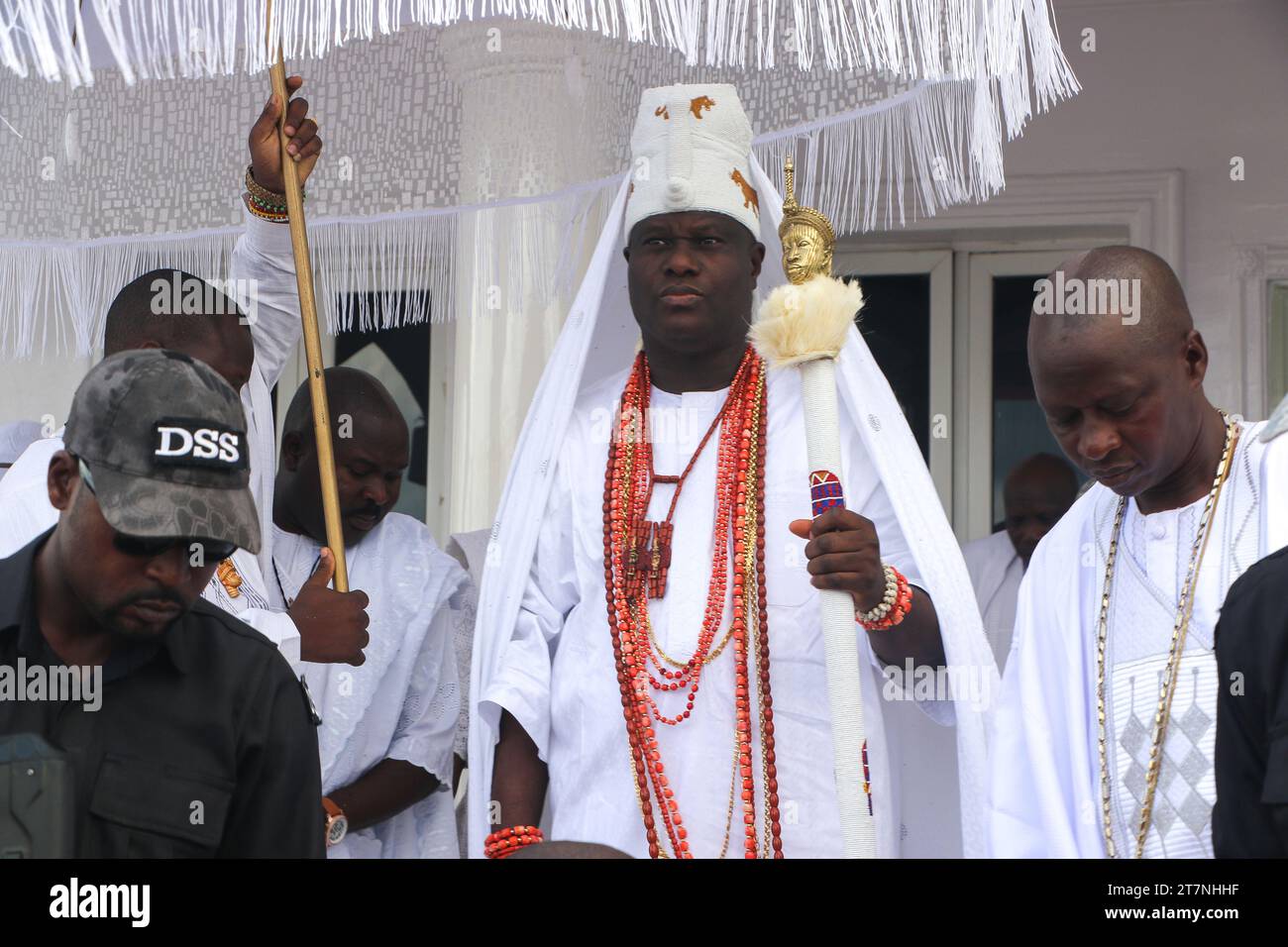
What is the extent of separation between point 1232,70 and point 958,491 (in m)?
1.75

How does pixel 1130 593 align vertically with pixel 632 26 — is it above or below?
below

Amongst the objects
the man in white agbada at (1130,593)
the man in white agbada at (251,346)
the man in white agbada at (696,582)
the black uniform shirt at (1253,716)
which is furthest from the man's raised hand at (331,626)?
the black uniform shirt at (1253,716)

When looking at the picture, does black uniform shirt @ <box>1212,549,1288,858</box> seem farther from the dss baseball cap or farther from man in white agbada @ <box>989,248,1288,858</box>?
the dss baseball cap

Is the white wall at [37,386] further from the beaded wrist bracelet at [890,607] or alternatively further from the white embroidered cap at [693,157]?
the beaded wrist bracelet at [890,607]

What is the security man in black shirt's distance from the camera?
8.48 ft

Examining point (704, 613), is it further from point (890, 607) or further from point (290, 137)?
point (290, 137)

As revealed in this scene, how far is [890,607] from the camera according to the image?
11.6 feet

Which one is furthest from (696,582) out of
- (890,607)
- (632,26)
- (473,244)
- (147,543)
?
(147,543)

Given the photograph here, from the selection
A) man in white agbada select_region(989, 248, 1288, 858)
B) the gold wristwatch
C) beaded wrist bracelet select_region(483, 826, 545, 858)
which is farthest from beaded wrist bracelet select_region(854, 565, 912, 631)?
the gold wristwatch

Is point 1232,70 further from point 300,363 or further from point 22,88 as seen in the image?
point 22,88

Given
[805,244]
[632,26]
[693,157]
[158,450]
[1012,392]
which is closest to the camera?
[158,450]

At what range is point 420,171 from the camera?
4695mm

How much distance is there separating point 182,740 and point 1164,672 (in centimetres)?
163
